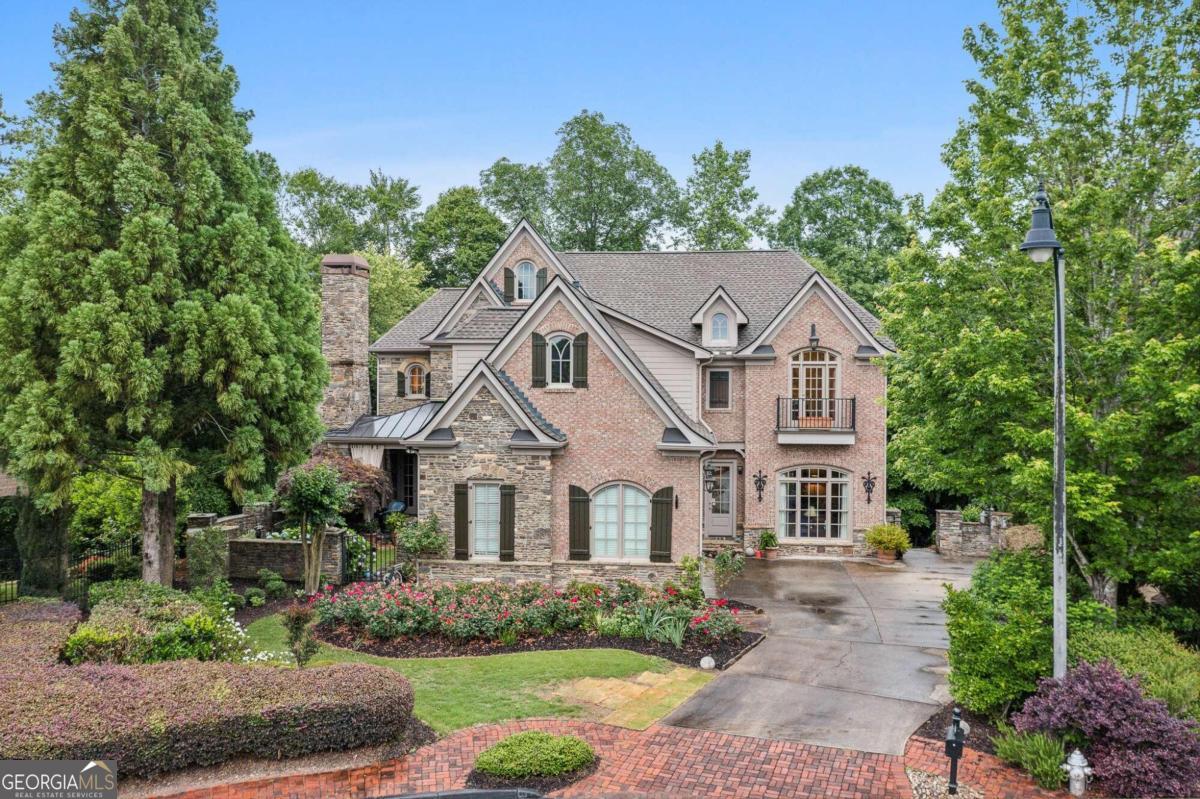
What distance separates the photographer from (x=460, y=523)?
55.9 ft

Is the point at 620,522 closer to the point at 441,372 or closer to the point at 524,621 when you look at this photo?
the point at 524,621

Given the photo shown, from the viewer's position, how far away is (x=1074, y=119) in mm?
11719

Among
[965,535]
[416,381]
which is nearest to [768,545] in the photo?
[965,535]

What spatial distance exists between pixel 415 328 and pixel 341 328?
3.36 m

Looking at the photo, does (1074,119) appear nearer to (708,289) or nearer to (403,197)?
(708,289)

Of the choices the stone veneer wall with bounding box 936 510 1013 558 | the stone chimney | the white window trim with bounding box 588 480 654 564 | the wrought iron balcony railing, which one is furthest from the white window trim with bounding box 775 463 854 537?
the stone chimney

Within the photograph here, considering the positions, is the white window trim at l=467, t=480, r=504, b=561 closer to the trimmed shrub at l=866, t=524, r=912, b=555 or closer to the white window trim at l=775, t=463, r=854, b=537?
the white window trim at l=775, t=463, r=854, b=537

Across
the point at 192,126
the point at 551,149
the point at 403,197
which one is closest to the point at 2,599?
the point at 192,126

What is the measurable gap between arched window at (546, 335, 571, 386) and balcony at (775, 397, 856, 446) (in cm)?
856

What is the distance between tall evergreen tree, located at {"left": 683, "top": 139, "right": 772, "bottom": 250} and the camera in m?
44.4

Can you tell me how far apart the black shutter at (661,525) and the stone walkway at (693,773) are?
23.3 ft

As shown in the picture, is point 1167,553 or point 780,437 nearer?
point 1167,553

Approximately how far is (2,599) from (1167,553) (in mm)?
21240

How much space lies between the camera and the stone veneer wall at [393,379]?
98.5ft
